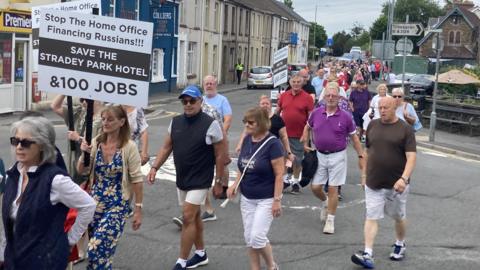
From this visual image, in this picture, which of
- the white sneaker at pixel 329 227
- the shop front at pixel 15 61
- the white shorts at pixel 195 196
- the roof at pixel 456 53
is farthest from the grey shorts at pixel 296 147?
the roof at pixel 456 53

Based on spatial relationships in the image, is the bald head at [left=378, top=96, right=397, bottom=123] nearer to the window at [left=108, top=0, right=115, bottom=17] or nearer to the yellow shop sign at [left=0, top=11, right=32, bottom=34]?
the yellow shop sign at [left=0, top=11, right=32, bottom=34]

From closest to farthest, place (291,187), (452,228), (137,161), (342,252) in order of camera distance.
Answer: (137,161) → (342,252) → (452,228) → (291,187)

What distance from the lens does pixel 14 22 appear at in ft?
63.5

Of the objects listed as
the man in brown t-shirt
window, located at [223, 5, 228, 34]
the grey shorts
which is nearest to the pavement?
the grey shorts

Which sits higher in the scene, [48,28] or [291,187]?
[48,28]

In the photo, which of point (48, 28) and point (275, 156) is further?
point (275, 156)

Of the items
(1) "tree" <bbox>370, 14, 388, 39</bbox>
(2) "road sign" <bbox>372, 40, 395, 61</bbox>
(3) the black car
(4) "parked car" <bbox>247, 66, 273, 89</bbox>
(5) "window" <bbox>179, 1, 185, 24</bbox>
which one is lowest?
(4) "parked car" <bbox>247, 66, 273, 89</bbox>

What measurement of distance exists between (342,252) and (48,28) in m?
3.91

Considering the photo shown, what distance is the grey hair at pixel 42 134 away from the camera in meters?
A: 3.87

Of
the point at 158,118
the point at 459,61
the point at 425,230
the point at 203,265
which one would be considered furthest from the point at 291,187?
the point at 459,61

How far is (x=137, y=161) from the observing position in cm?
533

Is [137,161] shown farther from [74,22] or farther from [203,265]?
[203,265]

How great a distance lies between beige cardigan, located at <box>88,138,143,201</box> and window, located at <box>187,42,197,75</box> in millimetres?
34105

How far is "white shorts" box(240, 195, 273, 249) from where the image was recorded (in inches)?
232
